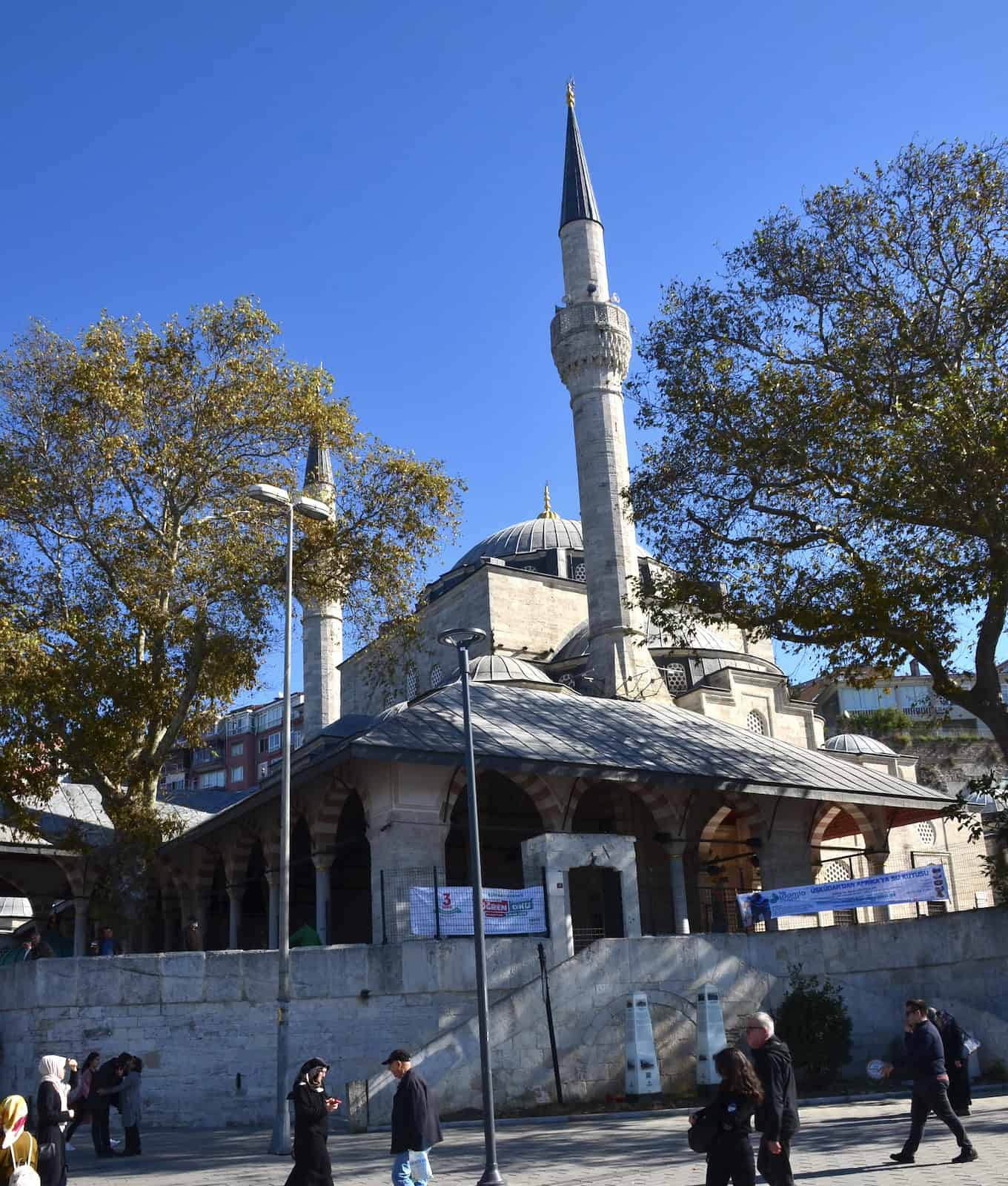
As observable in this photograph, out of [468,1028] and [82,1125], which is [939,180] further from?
[82,1125]

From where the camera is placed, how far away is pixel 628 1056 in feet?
49.6

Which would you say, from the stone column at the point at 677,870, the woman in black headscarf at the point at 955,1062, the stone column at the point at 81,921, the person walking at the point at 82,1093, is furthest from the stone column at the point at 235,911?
the woman in black headscarf at the point at 955,1062

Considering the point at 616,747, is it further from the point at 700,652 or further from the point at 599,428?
the point at 700,652

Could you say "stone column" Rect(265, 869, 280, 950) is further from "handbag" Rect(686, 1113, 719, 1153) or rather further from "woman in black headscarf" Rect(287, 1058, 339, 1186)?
"handbag" Rect(686, 1113, 719, 1153)

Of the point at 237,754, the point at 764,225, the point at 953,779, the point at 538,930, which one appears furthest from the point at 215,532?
the point at 237,754

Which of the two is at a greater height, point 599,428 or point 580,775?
point 599,428

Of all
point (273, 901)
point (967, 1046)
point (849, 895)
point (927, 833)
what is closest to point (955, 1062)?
point (967, 1046)

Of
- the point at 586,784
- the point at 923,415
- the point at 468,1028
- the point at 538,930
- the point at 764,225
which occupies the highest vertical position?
the point at 764,225

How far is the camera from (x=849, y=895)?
61.0ft

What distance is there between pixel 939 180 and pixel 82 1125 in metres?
18.5

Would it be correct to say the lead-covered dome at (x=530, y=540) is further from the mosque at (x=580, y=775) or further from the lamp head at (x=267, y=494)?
the lamp head at (x=267, y=494)

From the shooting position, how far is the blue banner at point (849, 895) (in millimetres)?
17859

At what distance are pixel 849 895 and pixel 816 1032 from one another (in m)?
3.04

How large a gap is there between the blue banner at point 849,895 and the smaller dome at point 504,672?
480 inches
